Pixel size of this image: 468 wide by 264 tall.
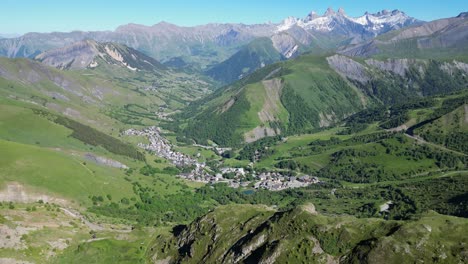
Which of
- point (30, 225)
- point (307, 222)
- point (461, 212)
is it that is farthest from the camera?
point (461, 212)

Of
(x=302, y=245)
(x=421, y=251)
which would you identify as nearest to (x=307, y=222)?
(x=302, y=245)

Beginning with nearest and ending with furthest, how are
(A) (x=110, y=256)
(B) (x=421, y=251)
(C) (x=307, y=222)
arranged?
(B) (x=421, y=251), (C) (x=307, y=222), (A) (x=110, y=256)

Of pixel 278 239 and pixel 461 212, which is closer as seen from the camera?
pixel 278 239

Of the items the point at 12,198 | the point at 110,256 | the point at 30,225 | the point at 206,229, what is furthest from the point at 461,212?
the point at 12,198

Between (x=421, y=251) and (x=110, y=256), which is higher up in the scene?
(x=421, y=251)

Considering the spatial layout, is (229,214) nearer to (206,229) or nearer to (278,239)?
(206,229)

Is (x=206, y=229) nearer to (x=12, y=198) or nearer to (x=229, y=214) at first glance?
(x=229, y=214)
